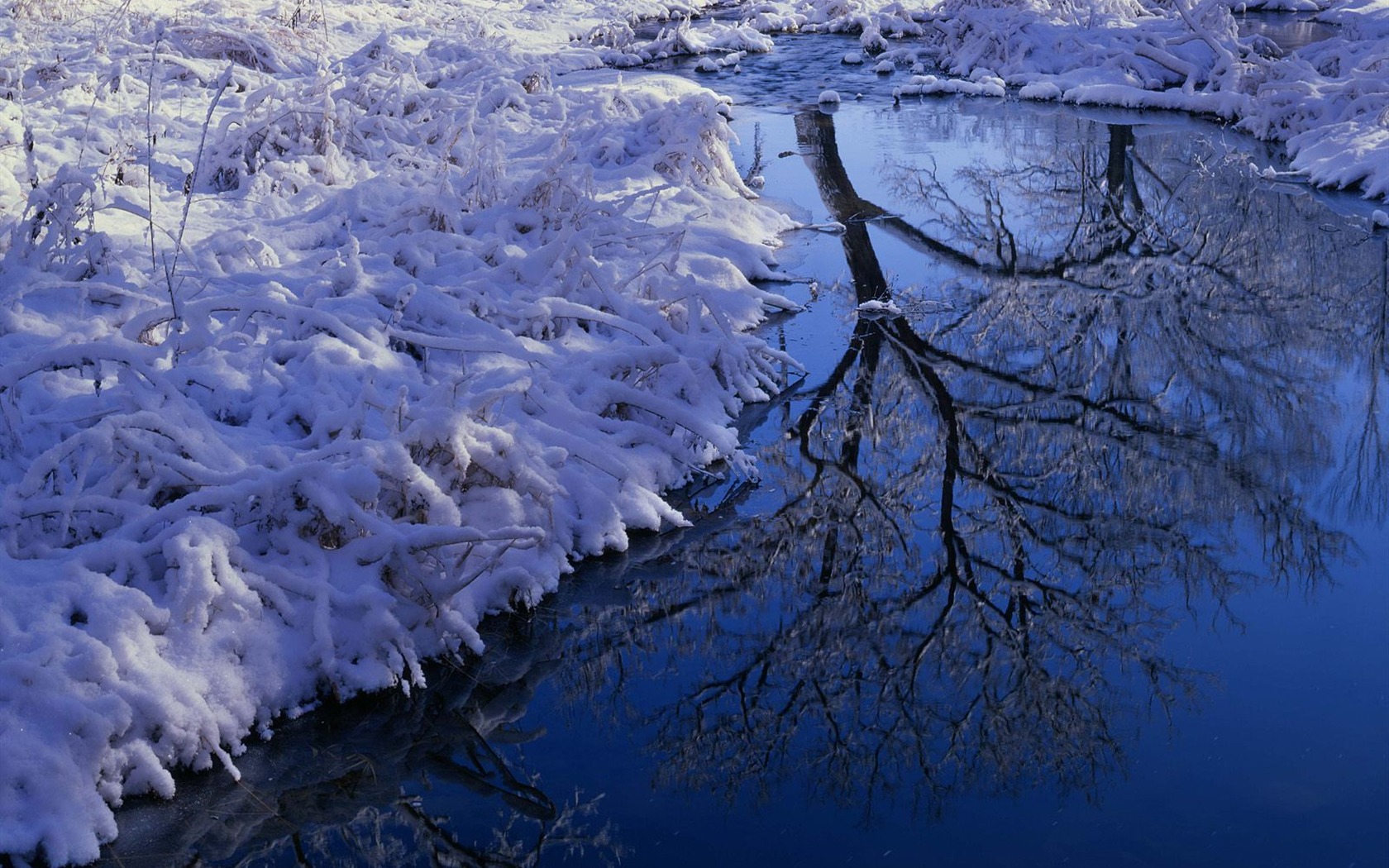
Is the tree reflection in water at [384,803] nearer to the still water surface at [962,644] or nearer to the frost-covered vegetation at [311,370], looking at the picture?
the still water surface at [962,644]

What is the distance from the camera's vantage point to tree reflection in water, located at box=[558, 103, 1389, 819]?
4.65m

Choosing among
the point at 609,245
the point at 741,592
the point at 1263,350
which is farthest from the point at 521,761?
the point at 1263,350

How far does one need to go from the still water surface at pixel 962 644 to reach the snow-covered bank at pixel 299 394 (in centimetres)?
25

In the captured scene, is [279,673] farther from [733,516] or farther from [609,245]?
[609,245]

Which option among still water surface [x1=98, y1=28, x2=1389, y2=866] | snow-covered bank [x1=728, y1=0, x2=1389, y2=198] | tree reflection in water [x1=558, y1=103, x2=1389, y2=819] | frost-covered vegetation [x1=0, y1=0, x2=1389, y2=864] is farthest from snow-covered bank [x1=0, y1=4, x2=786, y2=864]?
snow-covered bank [x1=728, y1=0, x2=1389, y2=198]

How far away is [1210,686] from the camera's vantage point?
15.8 ft

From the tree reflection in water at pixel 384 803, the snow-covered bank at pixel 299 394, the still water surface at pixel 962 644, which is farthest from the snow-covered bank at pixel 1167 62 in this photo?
the tree reflection in water at pixel 384 803

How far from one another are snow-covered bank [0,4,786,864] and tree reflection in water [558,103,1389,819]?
67 cm

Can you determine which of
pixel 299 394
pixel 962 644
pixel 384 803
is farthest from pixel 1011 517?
pixel 299 394

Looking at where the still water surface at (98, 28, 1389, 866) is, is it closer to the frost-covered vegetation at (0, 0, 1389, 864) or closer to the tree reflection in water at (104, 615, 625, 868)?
the tree reflection in water at (104, 615, 625, 868)

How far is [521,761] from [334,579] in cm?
111

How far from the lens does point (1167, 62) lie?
1591 centimetres

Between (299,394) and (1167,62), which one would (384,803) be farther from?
(1167,62)

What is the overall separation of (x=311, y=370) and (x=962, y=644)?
3317 millimetres
